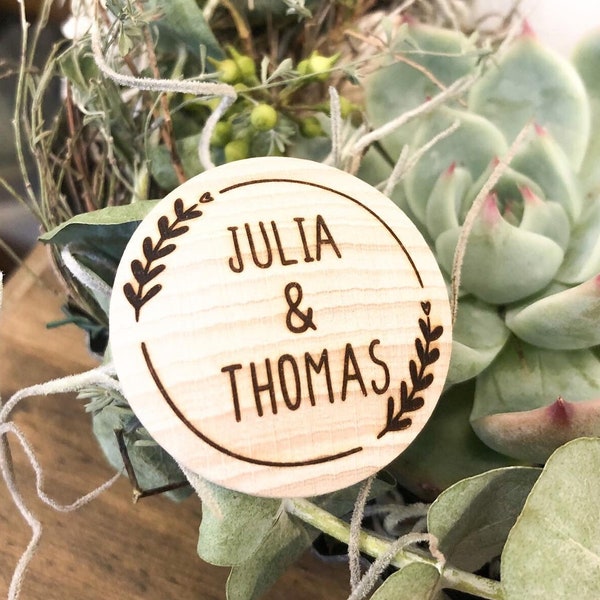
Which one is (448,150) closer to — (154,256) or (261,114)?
(261,114)

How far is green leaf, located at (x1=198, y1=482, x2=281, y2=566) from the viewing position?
35 centimetres

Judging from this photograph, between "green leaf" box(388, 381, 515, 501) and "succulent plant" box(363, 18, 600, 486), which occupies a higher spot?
"succulent plant" box(363, 18, 600, 486)

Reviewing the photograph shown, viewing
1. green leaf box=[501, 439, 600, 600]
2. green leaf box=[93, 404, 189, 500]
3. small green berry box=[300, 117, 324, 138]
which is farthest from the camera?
small green berry box=[300, 117, 324, 138]

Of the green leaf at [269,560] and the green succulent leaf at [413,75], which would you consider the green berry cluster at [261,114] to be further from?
the green leaf at [269,560]

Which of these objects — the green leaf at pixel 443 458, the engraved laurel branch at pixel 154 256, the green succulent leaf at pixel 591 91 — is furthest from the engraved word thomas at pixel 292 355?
the green succulent leaf at pixel 591 91

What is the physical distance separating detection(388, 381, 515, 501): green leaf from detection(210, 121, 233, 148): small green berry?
245mm

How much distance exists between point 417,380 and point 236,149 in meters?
0.23

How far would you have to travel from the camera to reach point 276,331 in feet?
1.05

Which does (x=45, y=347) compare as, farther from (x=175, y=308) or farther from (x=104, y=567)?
(x=175, y=308)

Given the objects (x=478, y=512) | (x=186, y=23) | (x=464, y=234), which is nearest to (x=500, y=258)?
(x=464, y=234)

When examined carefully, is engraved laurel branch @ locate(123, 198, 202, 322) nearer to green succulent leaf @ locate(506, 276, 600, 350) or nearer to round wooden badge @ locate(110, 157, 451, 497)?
round wooden badge @ locate(110, 157, 451, 497)

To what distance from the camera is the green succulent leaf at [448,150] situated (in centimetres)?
48

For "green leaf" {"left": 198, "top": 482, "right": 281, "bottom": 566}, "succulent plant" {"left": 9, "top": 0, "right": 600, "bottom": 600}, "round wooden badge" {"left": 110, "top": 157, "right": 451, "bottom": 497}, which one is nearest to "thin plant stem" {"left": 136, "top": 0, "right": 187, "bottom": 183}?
"succulent plant" {"left": 9, "top": 0, "right": 600, "bottom": 600}

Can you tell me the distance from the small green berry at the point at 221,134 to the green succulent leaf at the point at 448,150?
0.44ft
